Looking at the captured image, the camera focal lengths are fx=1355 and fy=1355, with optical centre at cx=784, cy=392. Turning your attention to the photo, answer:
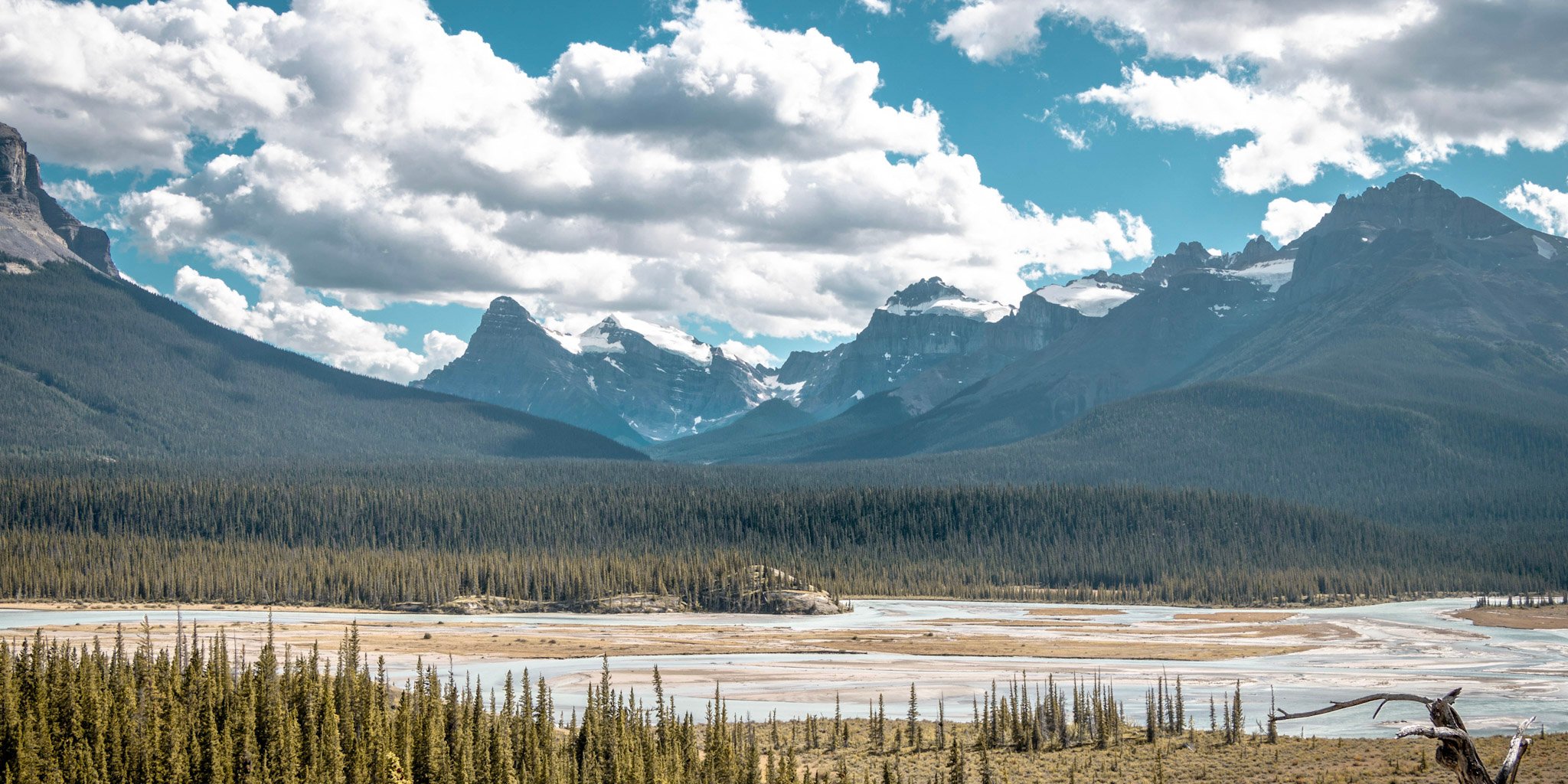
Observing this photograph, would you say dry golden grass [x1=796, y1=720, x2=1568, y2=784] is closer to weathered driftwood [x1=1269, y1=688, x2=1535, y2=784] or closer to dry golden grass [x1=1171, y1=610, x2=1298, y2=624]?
weathered driftwood [x1=1269, y1=688, x2=1535, y2=784]

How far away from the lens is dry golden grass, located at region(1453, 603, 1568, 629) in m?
158

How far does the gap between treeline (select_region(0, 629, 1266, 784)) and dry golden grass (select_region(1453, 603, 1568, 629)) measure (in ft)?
340

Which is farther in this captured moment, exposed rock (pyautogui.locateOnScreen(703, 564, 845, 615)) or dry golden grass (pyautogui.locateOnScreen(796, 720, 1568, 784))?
exposed rock (pyautogui.locateOnScreen(703, 564, 845, 615))

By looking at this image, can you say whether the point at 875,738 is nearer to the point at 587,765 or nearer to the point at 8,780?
the point at 587,765

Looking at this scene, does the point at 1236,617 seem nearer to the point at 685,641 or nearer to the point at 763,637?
the point at 763,637

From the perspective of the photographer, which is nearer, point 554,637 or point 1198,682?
point 1198,682

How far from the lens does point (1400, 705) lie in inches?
3430

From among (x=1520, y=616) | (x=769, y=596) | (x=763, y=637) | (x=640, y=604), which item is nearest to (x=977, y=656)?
(x=763, y=637)

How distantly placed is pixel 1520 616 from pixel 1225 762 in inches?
4802

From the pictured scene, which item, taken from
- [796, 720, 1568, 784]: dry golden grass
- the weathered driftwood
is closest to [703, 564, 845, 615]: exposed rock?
[796, 720, 1568, 784]: dry golden grass

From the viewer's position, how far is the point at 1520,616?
6526 inches

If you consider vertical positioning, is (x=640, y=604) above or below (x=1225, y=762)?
above

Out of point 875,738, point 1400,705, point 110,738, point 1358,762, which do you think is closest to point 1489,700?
point 1400,705

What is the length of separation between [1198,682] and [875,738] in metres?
40.8
